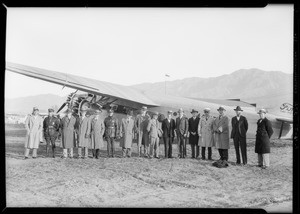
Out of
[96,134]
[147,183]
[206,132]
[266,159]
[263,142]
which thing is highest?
[206,132]

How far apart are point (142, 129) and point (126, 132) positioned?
55 cm

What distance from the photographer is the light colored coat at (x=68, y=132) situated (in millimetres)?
9133

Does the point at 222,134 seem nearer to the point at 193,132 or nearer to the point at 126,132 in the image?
the point at 193,132

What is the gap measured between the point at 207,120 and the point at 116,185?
11.7 feet

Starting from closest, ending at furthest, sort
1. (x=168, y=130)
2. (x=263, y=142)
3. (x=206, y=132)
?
(x=263, y=142), (x=206, y=132), (x=168, y=130)

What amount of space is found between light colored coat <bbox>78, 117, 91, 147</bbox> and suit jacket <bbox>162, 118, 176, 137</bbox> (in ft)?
8.08

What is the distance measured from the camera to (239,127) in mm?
8586

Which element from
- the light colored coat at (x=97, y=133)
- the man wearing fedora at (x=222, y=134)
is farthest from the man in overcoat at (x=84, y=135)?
the man wearing fedora at (x=222, y=134)

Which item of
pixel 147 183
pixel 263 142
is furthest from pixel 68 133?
pixel 263 142

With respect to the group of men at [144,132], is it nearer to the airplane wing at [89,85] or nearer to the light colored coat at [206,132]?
the light colored coat at [206,132]

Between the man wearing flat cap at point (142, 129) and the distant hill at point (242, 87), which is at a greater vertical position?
the distant hill at point (242, 87)
